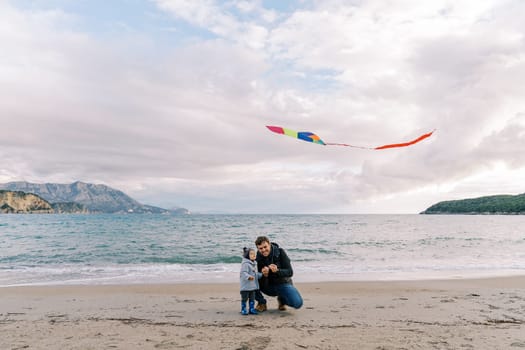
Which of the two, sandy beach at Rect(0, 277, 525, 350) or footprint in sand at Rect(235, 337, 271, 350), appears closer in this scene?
footprint in sand at Rect(235, 337, 271, 350)

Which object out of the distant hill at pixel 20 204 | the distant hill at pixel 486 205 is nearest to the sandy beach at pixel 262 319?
the distant hill at pixel 486 205

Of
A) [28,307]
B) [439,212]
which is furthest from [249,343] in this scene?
[439,212]

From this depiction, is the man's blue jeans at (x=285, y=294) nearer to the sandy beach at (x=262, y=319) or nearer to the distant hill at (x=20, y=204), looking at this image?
the sandy beach at (x=262, y=319)

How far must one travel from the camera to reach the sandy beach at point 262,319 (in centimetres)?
534

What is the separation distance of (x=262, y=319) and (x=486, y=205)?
187 meters

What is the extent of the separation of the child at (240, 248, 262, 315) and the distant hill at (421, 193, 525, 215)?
16623cm

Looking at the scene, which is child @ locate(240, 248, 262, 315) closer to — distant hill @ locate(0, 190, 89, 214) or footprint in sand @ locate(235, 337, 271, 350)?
footprint in sand @ locate(235, 337, 271, 350)

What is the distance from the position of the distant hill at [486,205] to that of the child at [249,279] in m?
166

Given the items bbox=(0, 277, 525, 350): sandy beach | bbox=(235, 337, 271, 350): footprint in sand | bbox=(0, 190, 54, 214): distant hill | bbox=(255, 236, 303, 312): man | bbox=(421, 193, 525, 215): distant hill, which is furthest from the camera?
bbox=(0, 190, 54, 214): distant hill

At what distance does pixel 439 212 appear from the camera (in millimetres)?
193500

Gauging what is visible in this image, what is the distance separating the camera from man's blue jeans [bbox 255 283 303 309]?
287 inches

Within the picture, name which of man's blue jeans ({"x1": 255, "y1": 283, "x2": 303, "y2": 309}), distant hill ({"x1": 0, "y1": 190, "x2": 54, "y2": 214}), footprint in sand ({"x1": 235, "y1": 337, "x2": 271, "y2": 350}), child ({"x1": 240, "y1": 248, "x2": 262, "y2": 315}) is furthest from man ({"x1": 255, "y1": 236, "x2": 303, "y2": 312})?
distant hill ({"x1": 0, "y1": 190, "x2": 54, "y2": 214})

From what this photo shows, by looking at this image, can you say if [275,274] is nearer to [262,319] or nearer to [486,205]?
[262,319]

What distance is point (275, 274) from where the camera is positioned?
291 inches
